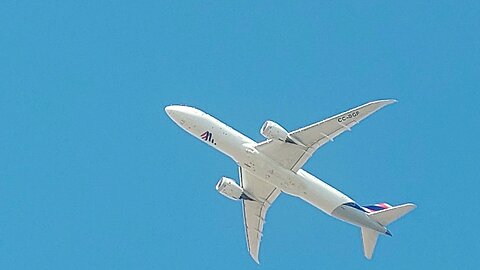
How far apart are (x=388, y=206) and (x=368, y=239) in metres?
4.57

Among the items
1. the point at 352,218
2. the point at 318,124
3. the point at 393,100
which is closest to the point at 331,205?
the point at 352,218

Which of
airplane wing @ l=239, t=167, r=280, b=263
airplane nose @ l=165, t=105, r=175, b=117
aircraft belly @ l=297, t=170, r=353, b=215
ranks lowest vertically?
airplane wing @ l=239, t=167, r=280, b=263

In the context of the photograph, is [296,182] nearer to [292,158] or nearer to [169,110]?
[292,158]

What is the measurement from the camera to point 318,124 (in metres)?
81.7

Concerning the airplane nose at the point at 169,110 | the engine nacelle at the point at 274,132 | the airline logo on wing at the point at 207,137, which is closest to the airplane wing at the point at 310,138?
the engine nacelle at the point at 274,132

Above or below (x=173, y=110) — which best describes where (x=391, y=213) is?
below

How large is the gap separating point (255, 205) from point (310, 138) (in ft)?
43.1

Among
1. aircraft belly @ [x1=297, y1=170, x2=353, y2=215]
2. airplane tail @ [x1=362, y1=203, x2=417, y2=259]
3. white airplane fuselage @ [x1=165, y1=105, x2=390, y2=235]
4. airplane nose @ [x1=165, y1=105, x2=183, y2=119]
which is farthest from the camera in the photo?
airplane nose @ [x1=165, y1=105, x2=183, y2=119]

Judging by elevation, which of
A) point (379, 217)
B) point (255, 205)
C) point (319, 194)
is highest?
point (319, 194)

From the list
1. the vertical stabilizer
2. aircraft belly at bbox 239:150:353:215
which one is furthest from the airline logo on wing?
the vertical stabilizer

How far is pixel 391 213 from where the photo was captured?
284 ft

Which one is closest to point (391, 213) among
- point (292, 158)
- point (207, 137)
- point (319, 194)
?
point (319, 194)

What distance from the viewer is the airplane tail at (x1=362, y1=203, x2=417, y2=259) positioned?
8606cm

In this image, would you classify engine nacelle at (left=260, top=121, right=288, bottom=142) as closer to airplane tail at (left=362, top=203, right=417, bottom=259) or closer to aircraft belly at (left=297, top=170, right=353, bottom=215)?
aircraft belly at (left=297, top=170, right=353, bottom=215)
